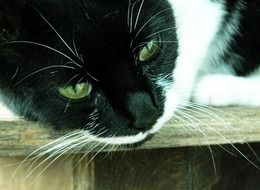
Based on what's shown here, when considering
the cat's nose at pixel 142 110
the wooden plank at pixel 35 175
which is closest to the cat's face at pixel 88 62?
the cat's nose at pixel 142 110

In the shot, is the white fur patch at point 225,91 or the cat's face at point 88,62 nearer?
the cat's face at point 88,62

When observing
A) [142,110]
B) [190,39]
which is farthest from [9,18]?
[190,39]

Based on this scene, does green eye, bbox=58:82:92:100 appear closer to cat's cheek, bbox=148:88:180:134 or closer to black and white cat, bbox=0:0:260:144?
black and white cat, bbox=0:0:260:144

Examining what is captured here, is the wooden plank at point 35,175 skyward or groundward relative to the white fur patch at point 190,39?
groundward

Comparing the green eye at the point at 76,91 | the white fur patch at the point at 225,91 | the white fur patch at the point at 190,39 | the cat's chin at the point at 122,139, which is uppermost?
the green eye at the point at 76,91

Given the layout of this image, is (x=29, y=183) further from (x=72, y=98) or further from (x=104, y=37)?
(x=104, y=37)

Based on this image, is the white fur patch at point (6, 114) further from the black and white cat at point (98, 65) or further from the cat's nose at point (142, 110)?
the cat's nose at point (142, 110)

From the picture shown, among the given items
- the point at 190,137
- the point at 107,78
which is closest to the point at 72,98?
the point at 107,78

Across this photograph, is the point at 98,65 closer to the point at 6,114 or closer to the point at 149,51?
the point at 149,51

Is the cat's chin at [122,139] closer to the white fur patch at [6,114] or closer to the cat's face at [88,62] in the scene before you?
the cat's face at [88,62]
